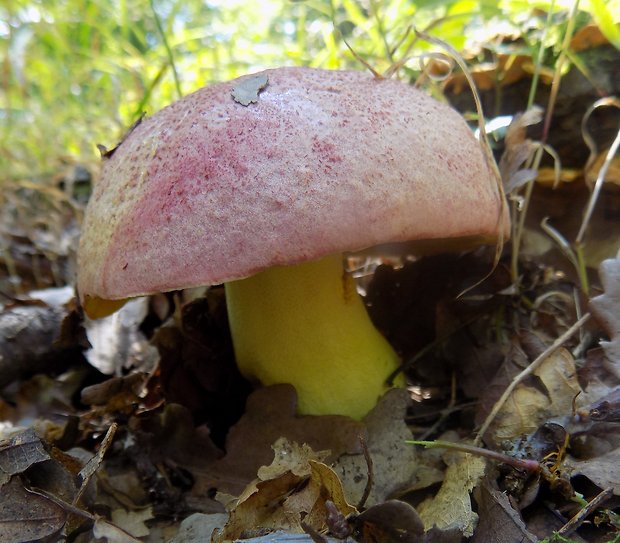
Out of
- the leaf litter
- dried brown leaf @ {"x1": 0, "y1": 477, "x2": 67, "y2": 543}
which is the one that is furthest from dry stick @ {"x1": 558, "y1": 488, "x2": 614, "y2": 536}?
dried brown leaf @ {"x1": 0, "y1": 477, "x2": 67, "y2": 543}

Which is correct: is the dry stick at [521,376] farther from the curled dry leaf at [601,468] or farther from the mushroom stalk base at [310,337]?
the mushroom stalk base at [310,337]

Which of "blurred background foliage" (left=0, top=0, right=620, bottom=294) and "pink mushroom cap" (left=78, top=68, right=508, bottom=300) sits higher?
"blurred background foliage" (left=0, top=0, right=620, bottom=294)

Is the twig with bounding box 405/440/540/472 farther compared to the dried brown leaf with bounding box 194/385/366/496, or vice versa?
the dried brown leaf with bounding box 194/385/366/496

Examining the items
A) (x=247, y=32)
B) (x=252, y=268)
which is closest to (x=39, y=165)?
(x=247, y=32)

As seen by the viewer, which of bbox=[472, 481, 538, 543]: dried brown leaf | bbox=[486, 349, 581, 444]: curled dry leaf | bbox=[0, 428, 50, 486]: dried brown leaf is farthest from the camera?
bbox=[486, 349, 581, 444]: curled dry leaf

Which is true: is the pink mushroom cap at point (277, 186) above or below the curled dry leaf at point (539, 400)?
above

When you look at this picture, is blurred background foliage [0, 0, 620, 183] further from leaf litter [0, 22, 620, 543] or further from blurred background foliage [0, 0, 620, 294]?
leaf litter [0, 22, 620, 543]

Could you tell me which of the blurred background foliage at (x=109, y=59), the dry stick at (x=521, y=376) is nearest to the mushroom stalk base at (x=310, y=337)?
the dry stick at (x=521, y=376)

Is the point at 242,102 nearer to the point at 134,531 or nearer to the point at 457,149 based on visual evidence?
the point at 457,149
